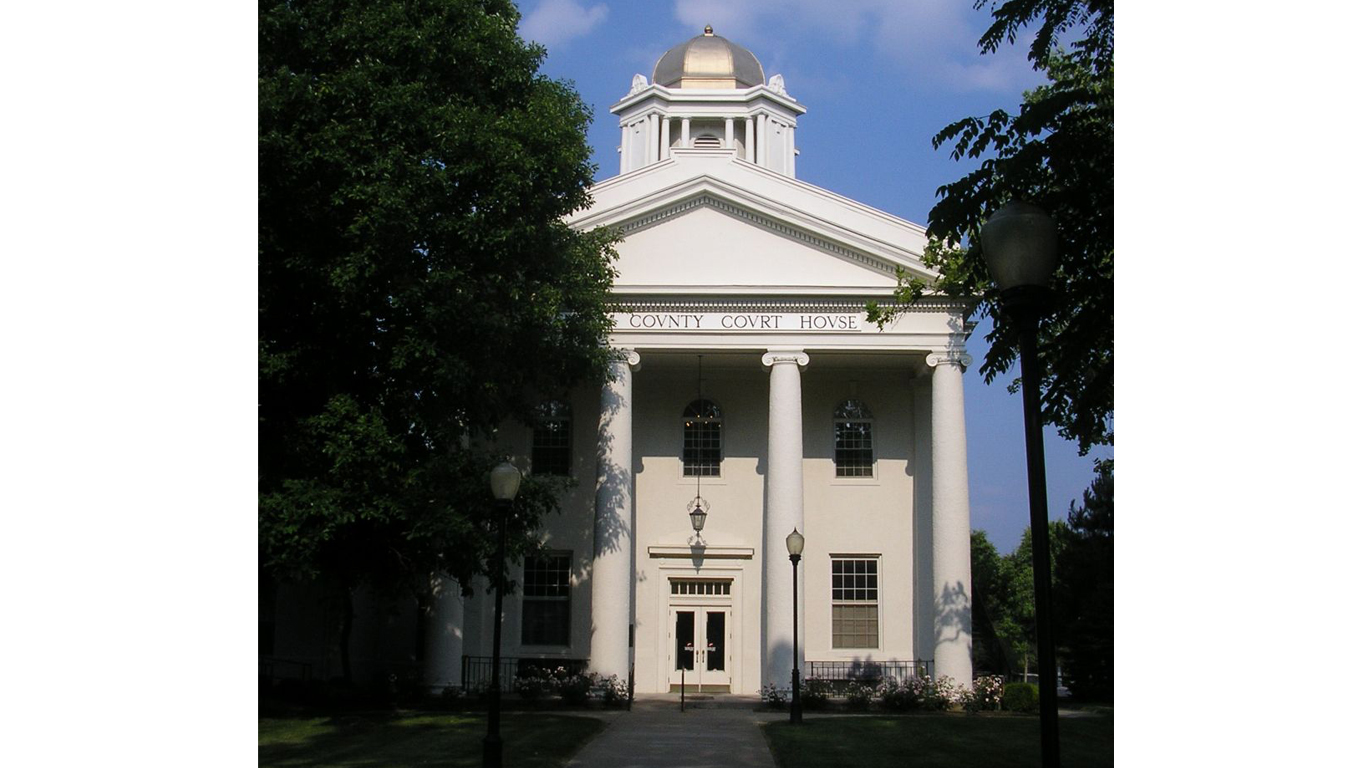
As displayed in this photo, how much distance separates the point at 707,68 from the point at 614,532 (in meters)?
20.4

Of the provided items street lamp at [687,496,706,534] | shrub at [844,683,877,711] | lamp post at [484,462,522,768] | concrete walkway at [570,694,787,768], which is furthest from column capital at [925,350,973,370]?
lamp post at [484,462,522,768]

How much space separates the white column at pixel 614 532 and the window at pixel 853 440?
5.49 m

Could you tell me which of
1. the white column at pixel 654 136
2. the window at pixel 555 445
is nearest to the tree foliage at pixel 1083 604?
the window at pixel 555 445

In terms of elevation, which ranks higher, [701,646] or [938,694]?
[701,646]

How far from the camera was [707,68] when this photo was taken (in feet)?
138

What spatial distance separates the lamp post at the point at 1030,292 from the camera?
637 centimetres

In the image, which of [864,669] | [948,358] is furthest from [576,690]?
[948,358]

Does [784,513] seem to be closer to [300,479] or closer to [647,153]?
[300,479]

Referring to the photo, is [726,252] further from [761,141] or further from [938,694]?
[761,141]

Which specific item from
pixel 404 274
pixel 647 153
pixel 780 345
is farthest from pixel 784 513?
pixel 647 153

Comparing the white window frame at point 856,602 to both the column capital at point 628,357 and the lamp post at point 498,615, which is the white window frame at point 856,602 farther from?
the lamp post at point 498,615

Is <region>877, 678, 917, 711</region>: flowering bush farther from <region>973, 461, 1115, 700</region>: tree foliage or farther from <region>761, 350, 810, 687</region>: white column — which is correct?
<region>973, 461, 1115, 700</region>: tree foliage

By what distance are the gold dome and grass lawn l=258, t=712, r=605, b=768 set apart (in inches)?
981

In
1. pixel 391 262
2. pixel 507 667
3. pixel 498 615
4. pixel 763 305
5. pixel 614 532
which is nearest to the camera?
pixel 498 615
